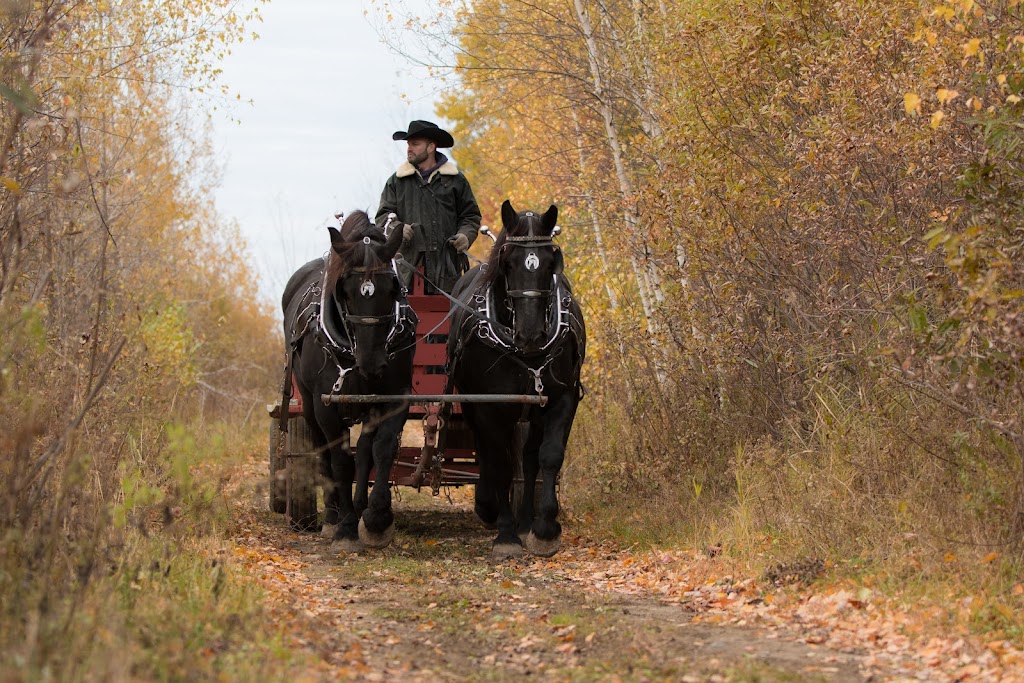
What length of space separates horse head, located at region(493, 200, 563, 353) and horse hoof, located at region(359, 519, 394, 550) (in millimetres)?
1728

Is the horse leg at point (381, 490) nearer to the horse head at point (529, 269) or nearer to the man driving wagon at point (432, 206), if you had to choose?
the horse head at point (529, 269)

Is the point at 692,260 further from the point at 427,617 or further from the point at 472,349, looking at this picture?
the point at 427,617

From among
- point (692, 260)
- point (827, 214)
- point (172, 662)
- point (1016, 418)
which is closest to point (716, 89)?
point (692, 260)

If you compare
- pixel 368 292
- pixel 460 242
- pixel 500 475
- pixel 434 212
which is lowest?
pixel 500 475

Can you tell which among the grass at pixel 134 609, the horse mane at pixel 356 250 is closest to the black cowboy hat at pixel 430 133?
the horse mane at pixel 356 250

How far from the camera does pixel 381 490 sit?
913 cm

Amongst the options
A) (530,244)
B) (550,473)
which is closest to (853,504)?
(550,473)

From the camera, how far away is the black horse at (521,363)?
878 centimetres

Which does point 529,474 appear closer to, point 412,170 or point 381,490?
point 381,490

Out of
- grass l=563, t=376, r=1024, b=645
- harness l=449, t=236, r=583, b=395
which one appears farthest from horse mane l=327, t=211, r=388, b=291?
grass l=563, t=376, r=1024, b=645

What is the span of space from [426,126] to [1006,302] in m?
5.33

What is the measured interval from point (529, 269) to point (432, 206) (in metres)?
2.10

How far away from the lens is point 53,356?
8.74 metres

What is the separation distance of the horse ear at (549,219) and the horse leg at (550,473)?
1.25 metres
